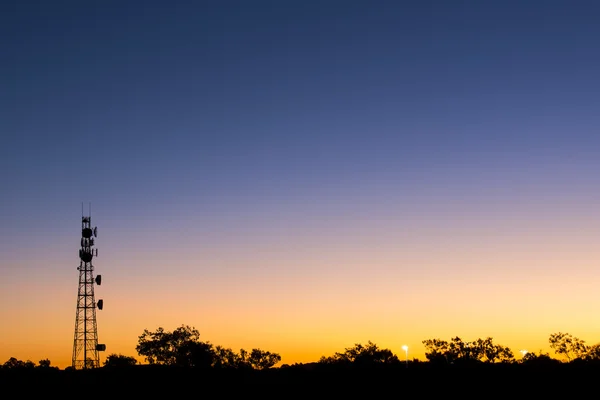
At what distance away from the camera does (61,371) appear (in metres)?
65.5

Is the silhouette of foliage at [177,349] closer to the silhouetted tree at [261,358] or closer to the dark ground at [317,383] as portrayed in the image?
the silhouetted tree at [261,358]

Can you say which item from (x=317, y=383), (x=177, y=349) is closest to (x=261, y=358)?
(x=177, y=349)

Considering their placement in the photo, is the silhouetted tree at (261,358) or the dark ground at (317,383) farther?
the silhouetted tree at (261,358)

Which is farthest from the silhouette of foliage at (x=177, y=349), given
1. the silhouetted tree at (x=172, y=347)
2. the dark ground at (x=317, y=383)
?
the dark ground at (x=317, y=383)

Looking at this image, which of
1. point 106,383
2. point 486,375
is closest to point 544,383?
point 486,375

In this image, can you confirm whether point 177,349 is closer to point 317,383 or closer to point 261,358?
point 261,358

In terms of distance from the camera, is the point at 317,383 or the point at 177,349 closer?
the point at 317,383

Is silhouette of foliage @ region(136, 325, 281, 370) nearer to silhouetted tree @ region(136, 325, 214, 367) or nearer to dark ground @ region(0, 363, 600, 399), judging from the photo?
silhouetted tree @ region(136, 325, 214, 367)

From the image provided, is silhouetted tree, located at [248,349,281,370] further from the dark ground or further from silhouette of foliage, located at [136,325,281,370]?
the dark ground

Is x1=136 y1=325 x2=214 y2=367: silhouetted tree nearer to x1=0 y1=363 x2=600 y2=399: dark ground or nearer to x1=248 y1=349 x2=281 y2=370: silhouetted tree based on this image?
x1=248 y1=349 x2=281 y2=370: silhouetted tree

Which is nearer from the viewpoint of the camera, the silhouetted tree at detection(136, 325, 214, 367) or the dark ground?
the dark ground

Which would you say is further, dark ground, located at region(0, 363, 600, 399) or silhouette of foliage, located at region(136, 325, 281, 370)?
silhouette of foliage, located at region(136, 325, 281, 370)

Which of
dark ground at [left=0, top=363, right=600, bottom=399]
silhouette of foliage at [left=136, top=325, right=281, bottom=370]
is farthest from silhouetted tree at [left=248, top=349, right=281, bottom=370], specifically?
dark ground at [left=0, top=363, right=600, bottom=399]

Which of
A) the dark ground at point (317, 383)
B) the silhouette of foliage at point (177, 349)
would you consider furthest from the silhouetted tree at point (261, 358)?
the dark ground at point (317, 383)
